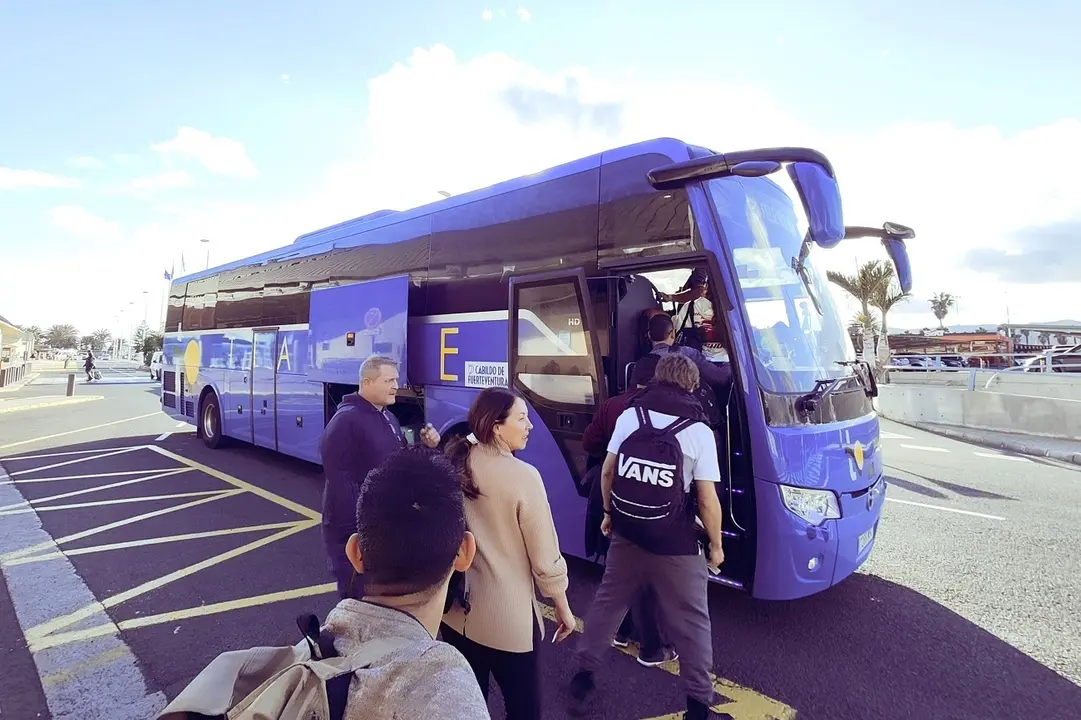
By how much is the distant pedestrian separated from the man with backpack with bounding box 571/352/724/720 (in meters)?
0.68

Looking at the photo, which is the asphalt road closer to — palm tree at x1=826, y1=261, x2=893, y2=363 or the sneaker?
the sneaker

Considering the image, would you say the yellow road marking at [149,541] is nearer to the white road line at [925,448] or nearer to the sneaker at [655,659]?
the sneaker at [655,659]

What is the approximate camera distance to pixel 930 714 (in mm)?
2879

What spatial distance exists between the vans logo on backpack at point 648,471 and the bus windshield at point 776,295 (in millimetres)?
1196

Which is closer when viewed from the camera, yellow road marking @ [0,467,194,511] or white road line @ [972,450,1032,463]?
yellow road marking @ [0,467,194,511]

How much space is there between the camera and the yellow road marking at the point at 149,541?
5.03 metres

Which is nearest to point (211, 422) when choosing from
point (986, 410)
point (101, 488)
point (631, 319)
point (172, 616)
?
point (101, 488)

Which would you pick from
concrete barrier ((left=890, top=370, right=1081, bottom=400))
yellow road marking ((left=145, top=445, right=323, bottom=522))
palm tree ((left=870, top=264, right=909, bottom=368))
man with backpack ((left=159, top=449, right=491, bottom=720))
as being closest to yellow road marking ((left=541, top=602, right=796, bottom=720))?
man with backpack ((left=159, top=449, right=491, bottom=720))

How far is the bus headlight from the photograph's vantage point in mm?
3428

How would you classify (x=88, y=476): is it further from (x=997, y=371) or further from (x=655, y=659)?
(x=997, y=371)

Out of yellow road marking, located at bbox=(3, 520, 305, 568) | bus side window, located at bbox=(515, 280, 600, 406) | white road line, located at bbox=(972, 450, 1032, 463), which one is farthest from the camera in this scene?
white road line, located at bbox=(972, 450, 1032, 463)

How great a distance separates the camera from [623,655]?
11.5ft

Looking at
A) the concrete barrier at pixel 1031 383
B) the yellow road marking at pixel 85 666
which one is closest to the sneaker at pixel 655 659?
the yellow road marking at pixel 85 666

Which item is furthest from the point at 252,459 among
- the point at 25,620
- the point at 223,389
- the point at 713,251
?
the point at 713,251
